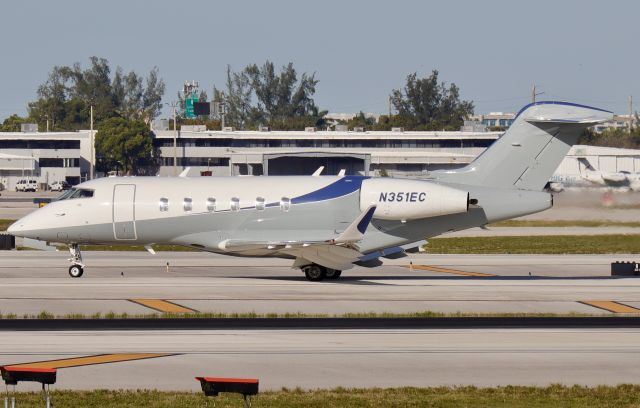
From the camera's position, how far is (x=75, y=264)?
38375 millimetres

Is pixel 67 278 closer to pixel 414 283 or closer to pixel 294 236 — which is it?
pixel 294 236

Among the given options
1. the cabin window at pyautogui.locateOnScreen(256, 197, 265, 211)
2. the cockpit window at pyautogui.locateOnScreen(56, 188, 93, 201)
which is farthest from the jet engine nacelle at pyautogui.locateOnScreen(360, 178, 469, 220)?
the cockpit window at pyautogui.locateOnScreen(56, 188, 93, 201)

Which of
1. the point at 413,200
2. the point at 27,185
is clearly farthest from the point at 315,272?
the point at 27,185

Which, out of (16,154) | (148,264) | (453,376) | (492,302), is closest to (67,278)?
(148,264)

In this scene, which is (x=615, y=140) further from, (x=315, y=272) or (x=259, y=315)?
(x=259, y=315)

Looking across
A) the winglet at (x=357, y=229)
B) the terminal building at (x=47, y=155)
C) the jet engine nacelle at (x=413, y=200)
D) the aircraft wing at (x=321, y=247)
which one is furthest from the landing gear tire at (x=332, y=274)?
the terminal building at (x=47, y=155)

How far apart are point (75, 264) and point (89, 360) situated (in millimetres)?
16598

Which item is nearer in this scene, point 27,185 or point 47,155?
point 27,185

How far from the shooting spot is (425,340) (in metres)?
24.9

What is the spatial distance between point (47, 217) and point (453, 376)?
70.5 feet

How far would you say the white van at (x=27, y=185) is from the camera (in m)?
136

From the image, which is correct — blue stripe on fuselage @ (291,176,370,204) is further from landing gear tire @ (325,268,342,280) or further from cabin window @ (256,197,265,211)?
landing gear tire @ (325,268,342,280)

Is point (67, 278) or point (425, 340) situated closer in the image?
point (425, 340)

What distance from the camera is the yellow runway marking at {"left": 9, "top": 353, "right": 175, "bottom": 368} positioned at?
2155 cm
